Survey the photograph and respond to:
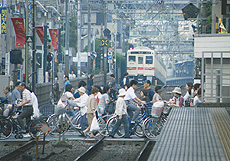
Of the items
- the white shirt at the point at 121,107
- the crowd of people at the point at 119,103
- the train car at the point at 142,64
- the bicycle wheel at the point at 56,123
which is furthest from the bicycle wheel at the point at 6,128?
the train car at the point at 142,64

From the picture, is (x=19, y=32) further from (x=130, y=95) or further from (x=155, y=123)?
(x=155, y=123)

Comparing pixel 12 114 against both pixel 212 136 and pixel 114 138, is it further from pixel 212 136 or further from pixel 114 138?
pixel 212 136

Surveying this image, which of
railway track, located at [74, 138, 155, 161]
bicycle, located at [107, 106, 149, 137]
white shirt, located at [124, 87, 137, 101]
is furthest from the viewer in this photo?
white shirt, located at [124, 87, 137, 101]

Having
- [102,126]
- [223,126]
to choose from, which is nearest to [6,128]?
[102,126]

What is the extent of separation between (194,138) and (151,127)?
7566 mm

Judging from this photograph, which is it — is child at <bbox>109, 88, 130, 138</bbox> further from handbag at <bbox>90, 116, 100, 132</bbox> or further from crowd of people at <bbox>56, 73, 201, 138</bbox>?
handbag at <bbox>90, 116, 100, 132</bbox>

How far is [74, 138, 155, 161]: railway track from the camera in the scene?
38.0 ft

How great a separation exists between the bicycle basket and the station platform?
4422 millimetres

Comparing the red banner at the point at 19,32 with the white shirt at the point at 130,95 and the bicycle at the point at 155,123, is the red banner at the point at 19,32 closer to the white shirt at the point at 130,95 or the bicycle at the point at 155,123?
the white shirt at the point at 130,95

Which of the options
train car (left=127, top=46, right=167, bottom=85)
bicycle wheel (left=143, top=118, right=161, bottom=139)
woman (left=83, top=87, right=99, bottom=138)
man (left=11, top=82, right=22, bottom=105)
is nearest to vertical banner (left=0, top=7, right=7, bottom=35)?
man (left=11, top=82, right=22, bottom=105)

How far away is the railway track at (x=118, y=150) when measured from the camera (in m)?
11.6

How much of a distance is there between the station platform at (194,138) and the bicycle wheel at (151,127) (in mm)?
4847

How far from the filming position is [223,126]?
7016mm

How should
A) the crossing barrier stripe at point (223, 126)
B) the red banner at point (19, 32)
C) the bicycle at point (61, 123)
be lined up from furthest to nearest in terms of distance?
the red banner at point (19, 32), the bicycle at point (61, 123), the crossing barrier stripe at point (223, 126)
